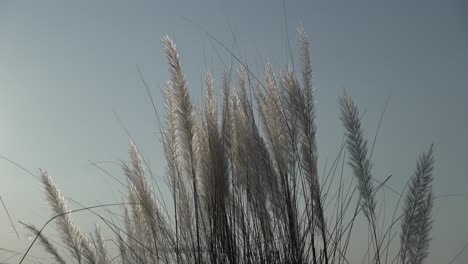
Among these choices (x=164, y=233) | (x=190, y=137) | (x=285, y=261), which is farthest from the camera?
(x=164, y=233)

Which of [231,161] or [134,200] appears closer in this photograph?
[231,161]

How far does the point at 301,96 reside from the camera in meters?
2.01

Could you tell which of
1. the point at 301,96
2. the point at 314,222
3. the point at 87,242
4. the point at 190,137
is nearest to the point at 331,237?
the point at 314,222

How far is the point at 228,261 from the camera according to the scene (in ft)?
6.19

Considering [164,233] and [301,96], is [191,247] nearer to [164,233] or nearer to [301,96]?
[164,233]

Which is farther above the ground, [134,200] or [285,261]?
[134,200]

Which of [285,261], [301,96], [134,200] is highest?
[301,96]

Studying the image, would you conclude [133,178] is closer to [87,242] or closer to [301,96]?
[87,242]

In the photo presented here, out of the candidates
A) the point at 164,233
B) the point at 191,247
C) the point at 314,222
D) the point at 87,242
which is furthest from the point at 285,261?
the point at 87,242

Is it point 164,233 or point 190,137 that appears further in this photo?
point 164,233

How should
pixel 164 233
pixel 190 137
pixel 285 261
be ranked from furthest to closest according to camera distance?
1. pixel 164 233
2. pixel 285 261
3. pixel 190 137

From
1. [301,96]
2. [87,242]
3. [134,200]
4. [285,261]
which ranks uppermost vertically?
[301,96]

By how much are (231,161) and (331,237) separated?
61cm

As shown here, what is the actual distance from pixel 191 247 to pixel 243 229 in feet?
0.77
